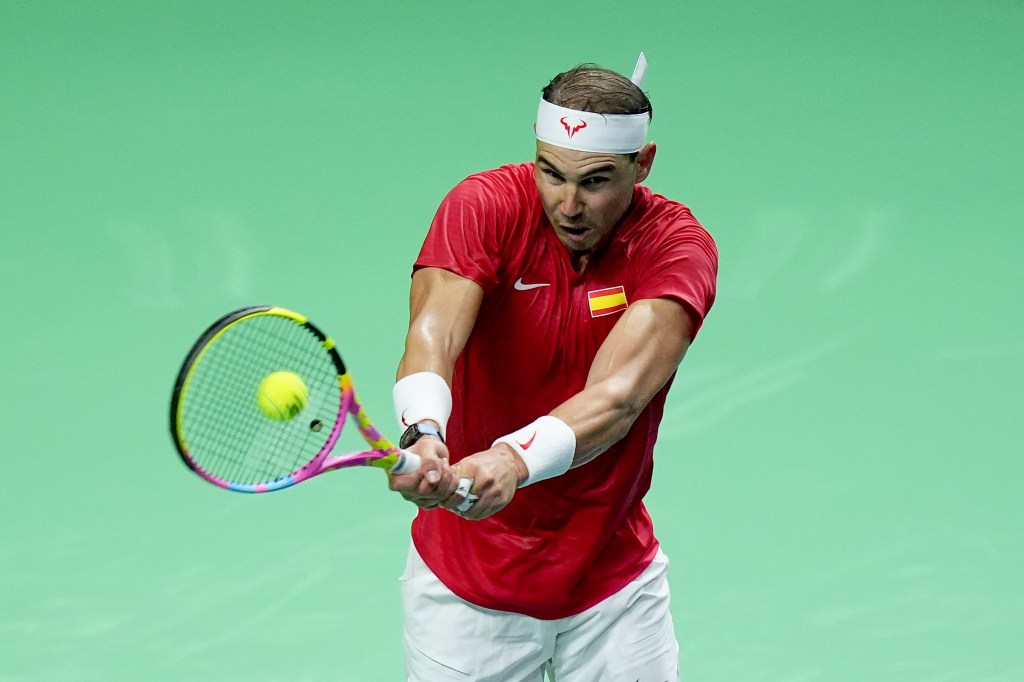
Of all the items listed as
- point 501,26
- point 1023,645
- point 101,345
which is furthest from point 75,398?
point 1023,645

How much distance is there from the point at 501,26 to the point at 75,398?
244 centimetres

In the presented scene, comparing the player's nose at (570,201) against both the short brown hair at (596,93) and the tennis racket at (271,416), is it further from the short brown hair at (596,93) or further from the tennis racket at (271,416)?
the tennis racket at (271,416)

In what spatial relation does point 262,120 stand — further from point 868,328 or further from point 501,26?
point 868,328

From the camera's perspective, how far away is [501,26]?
7215 mm

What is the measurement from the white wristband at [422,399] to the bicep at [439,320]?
47 mm

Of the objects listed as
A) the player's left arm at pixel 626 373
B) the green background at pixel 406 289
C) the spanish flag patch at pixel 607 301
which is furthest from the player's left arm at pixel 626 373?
the green background at pixel 406 289

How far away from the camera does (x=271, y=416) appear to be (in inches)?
116

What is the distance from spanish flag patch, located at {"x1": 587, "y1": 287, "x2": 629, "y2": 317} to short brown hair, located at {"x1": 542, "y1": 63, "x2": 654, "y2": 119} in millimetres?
355

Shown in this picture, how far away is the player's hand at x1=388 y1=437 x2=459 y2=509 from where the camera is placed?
9.73 feet

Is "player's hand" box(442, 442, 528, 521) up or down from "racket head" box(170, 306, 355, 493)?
down

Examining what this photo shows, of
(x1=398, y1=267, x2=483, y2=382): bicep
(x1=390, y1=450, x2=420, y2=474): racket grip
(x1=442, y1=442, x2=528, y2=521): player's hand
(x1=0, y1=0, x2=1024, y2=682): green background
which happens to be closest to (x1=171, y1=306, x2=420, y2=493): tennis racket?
(x1=390, y1=450, x2=420, y2=474): racket grip

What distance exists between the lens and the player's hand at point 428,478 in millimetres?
2965

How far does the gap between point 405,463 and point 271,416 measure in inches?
9.4

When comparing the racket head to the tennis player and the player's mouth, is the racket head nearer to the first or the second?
the tennis player
